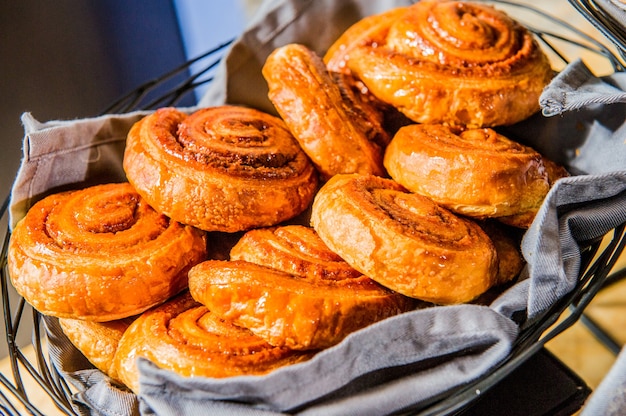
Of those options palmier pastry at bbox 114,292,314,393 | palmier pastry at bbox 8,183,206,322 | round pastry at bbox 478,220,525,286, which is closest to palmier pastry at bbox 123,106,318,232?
palmier pastry at bbox 8,183,206,322

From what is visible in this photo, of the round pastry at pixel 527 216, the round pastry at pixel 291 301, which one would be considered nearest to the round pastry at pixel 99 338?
the round pastry at pixel 291 301

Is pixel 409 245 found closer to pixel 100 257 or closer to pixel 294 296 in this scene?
pixel 294 296

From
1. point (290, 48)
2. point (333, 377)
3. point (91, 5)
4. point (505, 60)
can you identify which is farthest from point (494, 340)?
point (91, 5)

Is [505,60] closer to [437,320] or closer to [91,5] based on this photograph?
[437,320]

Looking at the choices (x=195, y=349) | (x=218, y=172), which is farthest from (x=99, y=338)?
(x=218, y=172)

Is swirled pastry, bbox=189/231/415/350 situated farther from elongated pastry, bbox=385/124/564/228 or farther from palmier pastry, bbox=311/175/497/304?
elongated pastry, bbox=385/124/564/228
